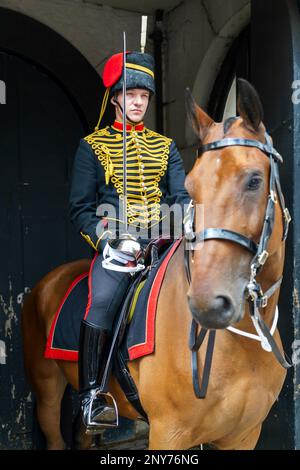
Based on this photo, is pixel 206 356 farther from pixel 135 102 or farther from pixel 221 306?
pixel 135 102

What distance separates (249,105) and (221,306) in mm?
748

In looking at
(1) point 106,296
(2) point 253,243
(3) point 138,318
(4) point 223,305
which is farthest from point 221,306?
(1) point 106,296

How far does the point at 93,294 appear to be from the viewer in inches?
103

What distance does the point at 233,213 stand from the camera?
1876 mm

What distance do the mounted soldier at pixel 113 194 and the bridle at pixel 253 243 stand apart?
1.71 ft

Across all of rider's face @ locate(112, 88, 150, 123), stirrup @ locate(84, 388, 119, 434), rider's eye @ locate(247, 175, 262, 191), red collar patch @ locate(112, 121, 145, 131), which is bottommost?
stirrup @ locate(84, 388, 119, 434)

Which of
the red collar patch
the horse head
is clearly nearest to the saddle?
the horse head

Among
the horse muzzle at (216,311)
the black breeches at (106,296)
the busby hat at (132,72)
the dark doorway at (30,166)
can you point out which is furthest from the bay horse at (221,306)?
the dark doorway at (30,166)

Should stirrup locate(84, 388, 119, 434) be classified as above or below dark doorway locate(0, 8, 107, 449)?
below

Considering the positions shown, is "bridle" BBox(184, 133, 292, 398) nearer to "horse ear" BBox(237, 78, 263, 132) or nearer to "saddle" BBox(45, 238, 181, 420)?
"horse ear" BBox(237, 78, 263, 132)

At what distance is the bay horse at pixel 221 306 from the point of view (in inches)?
72.3

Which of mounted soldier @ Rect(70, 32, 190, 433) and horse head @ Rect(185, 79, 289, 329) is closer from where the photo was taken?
horse head @ Rect(185, 79, 289, 329)

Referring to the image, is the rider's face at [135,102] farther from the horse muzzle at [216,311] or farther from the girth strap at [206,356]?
the horse muzzle at [216,311]

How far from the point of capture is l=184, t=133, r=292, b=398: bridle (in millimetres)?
1870
